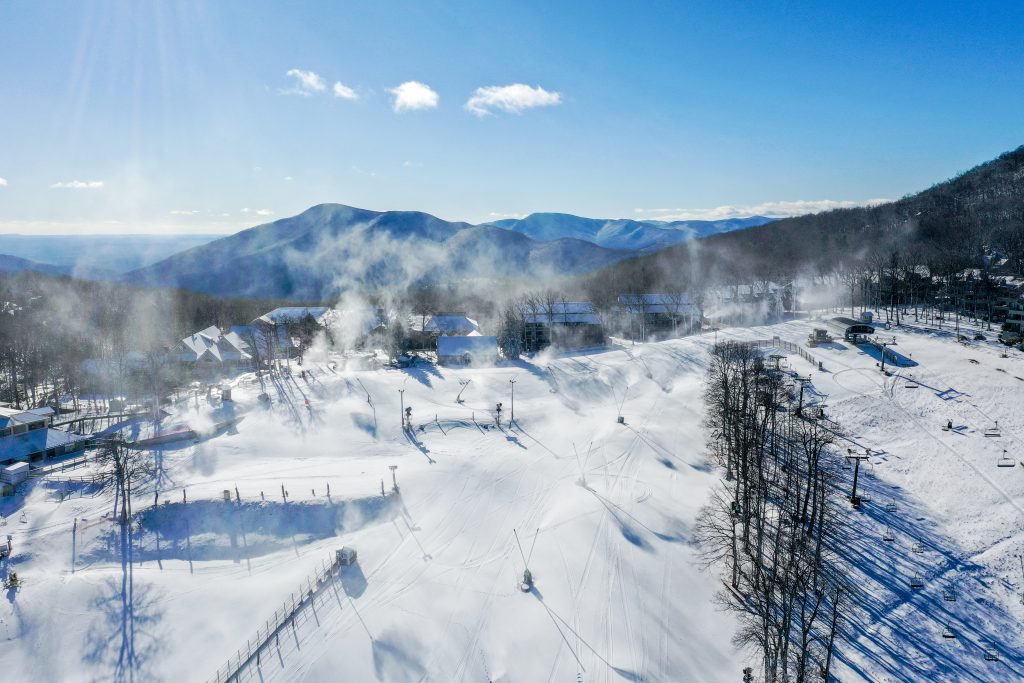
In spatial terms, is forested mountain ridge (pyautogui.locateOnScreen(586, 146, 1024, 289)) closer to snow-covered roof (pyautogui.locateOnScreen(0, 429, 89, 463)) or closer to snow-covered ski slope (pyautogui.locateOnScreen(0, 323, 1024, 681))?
snow-covered ski slope (pyautogui.locateOnScreen(0, 323, 1024, 681))

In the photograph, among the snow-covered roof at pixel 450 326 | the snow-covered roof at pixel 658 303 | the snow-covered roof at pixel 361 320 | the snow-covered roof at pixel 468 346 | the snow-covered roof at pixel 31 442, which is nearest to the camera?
the snow-covered roof at pixel 31 442

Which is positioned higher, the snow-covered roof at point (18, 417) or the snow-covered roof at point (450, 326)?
the snow-covered roof at point (450, 326)

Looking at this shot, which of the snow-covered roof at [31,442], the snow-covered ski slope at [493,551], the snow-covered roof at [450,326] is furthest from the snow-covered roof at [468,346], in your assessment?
the snow-covered roof at [31,442]

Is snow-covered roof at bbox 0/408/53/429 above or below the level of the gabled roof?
below

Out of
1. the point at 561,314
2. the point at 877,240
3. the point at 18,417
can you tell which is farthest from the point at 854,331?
the point at 877,240

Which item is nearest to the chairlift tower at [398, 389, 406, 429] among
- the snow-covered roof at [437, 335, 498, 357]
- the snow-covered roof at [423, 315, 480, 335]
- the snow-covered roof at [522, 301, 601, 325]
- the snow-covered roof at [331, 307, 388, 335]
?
the snow-covered roof at [437, 335, 498, 357]

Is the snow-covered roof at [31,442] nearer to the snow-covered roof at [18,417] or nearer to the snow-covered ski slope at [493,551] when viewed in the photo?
the snow-covered roof at [18,417]

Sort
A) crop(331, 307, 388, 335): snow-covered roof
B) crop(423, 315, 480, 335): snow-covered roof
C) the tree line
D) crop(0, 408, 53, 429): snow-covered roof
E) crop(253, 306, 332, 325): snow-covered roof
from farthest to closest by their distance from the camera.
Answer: crop(253, 306, 332, 325): snow-covered roof, crop(331, 307, 388, 335): snow-covered roof, crop(423, 315, 480, 335): snow-covered roof, crop(0, 408, 53, 429): snow-covered roof, the tree line
